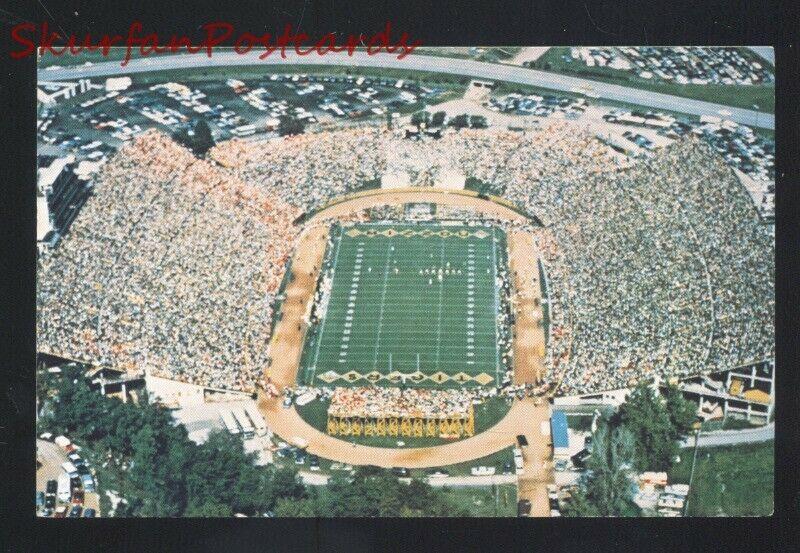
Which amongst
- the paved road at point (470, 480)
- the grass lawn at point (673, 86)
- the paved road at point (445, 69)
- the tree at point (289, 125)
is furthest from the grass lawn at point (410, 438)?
the grass lawn at point (673, 86)

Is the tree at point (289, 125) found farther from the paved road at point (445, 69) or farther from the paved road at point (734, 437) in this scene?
the paved road at point (734, 437)

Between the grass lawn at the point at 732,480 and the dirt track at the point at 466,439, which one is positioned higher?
the dirt track at the point at 466,439

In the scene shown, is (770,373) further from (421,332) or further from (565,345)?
(421,332)

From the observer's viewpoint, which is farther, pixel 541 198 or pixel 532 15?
pixel 541 198

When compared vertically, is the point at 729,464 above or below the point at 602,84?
below

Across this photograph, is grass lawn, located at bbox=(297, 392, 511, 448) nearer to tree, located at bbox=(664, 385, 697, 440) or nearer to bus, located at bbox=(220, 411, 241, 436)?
bus, located at bbox=(220, 411, 241, 436)

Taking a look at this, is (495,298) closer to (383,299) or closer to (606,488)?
(383,299)

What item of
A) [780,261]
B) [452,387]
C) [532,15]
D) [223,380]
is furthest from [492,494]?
[532,15]
